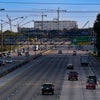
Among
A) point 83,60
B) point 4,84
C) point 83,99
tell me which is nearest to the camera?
point 83,99

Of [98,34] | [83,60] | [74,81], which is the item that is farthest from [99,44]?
[74,81]

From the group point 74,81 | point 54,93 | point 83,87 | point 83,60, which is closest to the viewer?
point 54,93

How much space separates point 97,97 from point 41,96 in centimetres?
548

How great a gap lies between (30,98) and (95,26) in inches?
3664

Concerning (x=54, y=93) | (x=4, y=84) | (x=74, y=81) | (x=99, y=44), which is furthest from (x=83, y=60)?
(x=54, y=93)

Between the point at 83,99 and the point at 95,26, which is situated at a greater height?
the point at 95,26

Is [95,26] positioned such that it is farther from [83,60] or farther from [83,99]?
[83,99]

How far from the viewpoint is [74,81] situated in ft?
243

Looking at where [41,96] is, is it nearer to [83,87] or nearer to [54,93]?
[54,93]

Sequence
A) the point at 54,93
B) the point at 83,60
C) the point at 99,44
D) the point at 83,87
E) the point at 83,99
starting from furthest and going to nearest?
the point at 99,44 < the point at 83,60 < the point at 83,87 < the point at 54,93 < the point at 83,99

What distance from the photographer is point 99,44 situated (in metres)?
135

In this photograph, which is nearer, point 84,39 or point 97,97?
point 97,97

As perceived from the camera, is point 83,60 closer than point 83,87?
No

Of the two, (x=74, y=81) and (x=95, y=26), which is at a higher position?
(x=95, y=26)
